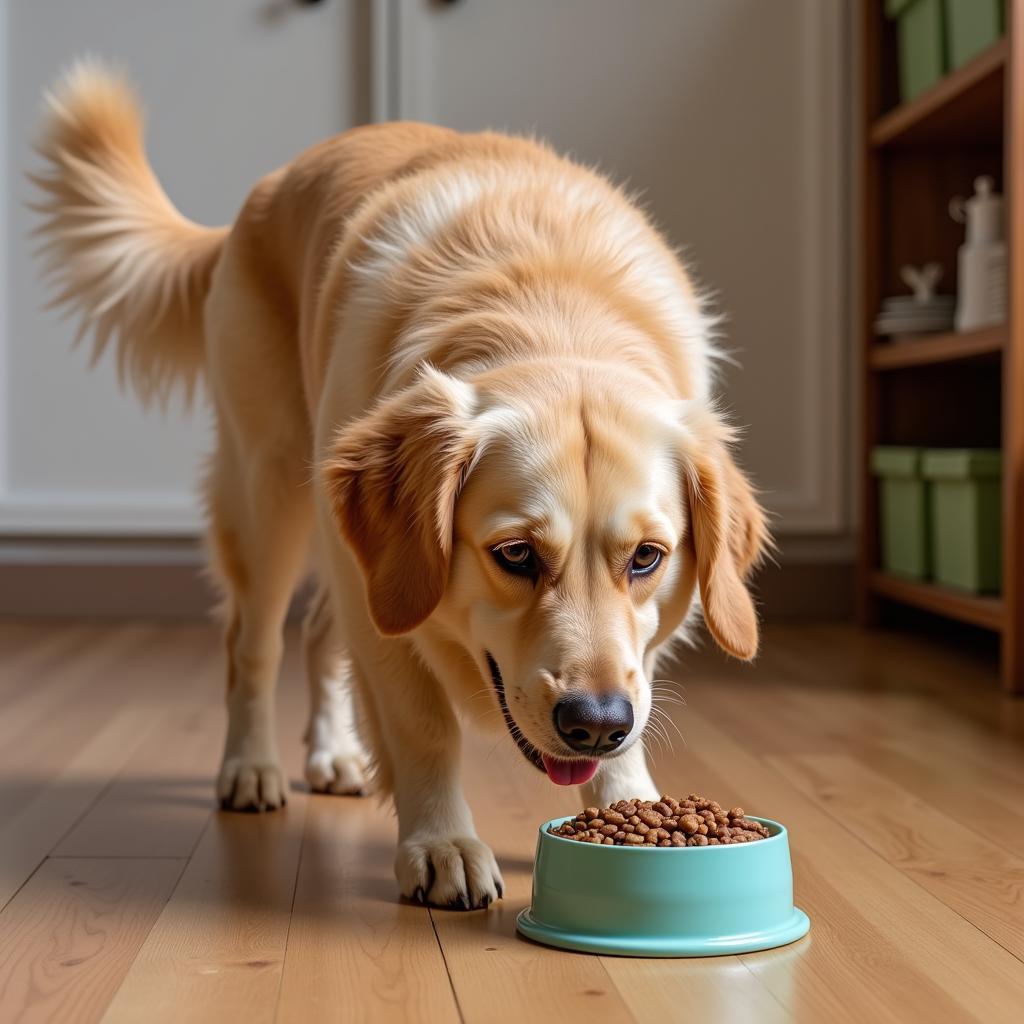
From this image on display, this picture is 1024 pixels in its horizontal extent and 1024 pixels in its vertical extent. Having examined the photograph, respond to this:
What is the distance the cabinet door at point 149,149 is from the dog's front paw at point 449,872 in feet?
8.71

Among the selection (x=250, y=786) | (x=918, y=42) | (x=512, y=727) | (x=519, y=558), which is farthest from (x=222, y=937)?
(x=918, y=42)

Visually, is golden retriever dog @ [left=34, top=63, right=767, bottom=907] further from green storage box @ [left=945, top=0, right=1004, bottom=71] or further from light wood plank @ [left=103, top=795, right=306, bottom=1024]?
green storage box @ [left=945, top=0, right=1004, bottom=71]

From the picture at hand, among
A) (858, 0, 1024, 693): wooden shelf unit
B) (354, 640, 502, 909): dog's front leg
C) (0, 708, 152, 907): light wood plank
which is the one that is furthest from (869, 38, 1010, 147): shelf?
(0, 708, 152, 907): light wood plank

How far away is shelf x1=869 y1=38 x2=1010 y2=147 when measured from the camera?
3.37m

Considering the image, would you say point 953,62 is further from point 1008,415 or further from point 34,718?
point 34,718

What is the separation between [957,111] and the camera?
3762 mm

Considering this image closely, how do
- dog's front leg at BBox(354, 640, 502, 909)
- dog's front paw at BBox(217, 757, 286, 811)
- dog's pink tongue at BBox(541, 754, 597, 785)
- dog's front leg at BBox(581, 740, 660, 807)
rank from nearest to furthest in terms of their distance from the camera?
dog's pink tongue at BBox(541, 754, 597, 785)
dog's front leg at BBox(354, 640, 502, 909)
dog's front leg at BBox(581, 740, 660, 807)
dog's front paw at BBox(217, 757, 286, 811)

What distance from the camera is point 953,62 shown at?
3.64 metres

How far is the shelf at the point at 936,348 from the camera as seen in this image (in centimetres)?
331

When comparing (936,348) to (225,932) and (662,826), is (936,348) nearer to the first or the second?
(662,826)

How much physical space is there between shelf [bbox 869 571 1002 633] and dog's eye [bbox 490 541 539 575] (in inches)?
77.4

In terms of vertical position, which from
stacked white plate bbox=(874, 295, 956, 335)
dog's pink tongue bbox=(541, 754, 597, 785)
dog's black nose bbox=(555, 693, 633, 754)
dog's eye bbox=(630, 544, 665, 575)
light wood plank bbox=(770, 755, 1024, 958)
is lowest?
light wood plank bbox=(770, 755, 1024, 958)

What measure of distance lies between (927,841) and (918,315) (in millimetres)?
2264

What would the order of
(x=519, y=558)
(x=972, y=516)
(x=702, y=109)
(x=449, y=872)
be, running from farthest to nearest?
(x=702, y=109) < (x=972, y=516) < (x=449, y=872) < (x=519, y=558)
